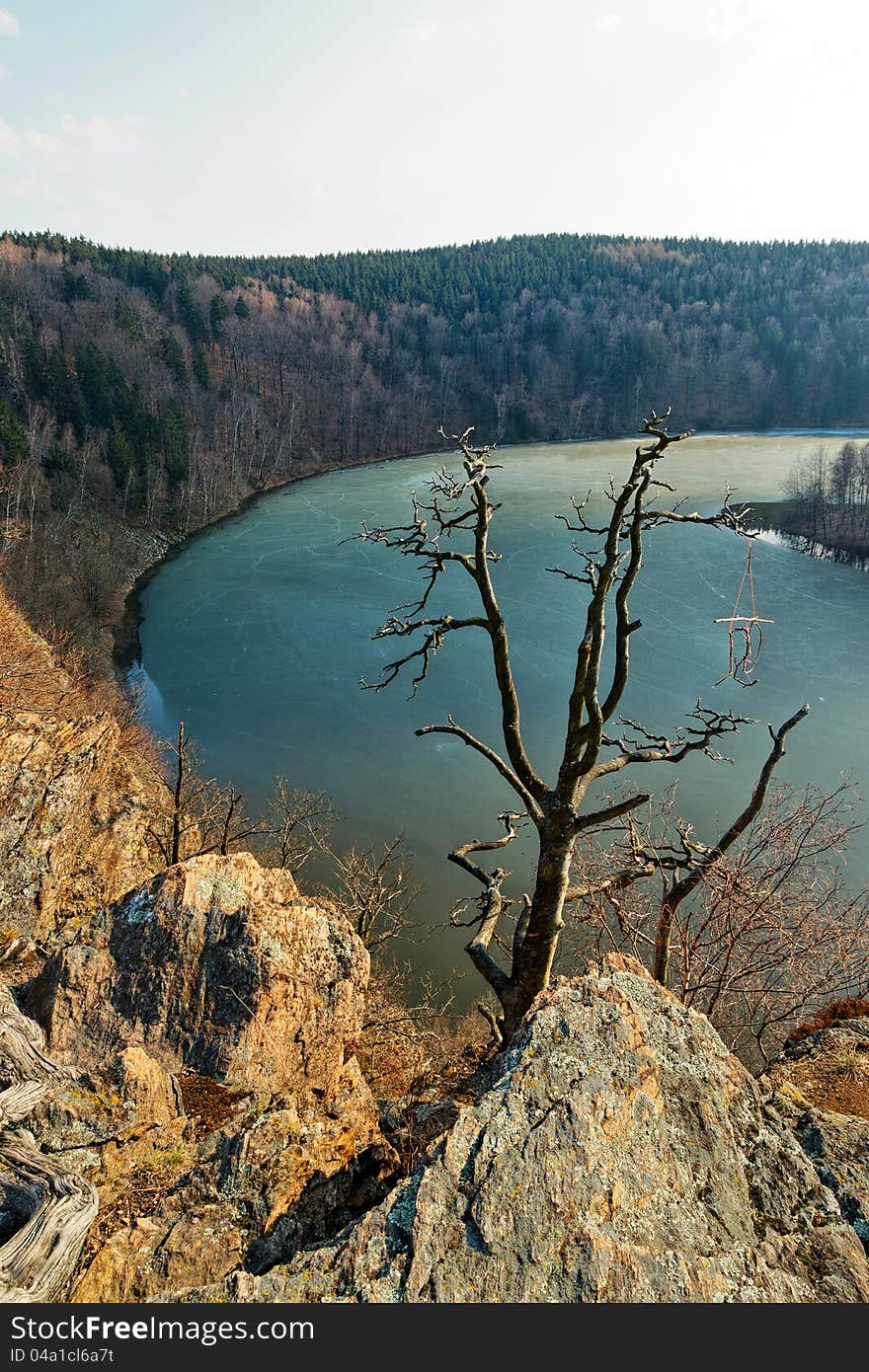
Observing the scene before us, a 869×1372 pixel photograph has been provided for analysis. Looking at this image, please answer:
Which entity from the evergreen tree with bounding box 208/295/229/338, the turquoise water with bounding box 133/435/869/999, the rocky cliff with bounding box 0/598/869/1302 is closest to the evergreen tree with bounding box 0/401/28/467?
the turquoise water with bounding box 133/435/869/999

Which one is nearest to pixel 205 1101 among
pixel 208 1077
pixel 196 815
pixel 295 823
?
pixel 208 1077

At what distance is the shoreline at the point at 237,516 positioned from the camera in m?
34.9

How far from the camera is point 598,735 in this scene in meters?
6.51

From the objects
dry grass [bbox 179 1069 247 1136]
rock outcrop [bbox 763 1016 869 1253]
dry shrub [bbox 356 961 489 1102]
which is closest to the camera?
rock outcrop [bbox 763 1016 869 1253]

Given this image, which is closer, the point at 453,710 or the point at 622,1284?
the point at 622,1284

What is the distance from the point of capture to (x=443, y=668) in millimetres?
29359

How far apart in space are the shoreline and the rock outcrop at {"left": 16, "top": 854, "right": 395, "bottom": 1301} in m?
5.21

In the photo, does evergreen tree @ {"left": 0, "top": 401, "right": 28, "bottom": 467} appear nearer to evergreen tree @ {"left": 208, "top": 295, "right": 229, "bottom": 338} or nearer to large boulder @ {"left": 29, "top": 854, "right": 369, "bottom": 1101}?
large boulder @ {"left": 29, "top": 854, "right": 369, "bottom": 1101}

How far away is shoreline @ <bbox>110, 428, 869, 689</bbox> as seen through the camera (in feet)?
114

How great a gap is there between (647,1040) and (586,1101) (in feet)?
2.45

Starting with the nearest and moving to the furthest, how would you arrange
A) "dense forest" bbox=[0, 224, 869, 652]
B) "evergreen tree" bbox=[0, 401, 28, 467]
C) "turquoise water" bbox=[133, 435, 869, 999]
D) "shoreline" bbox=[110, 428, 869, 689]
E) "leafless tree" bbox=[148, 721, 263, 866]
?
"leafless tree" bbox=[148, 721, 263, 866], "turquoise water" bbox=[133, 435, 869, 999], "shoreline" bbox=[110, 428, 869, 689], "evergreen tree" bbox=[0, 401, 28, 467], "dense forest" bbox=[0, 224, 869, 652]

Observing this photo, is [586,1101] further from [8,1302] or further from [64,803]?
[64,803]

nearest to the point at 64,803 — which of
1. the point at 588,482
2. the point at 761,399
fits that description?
the point at 588,482

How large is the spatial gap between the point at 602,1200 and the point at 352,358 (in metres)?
101
